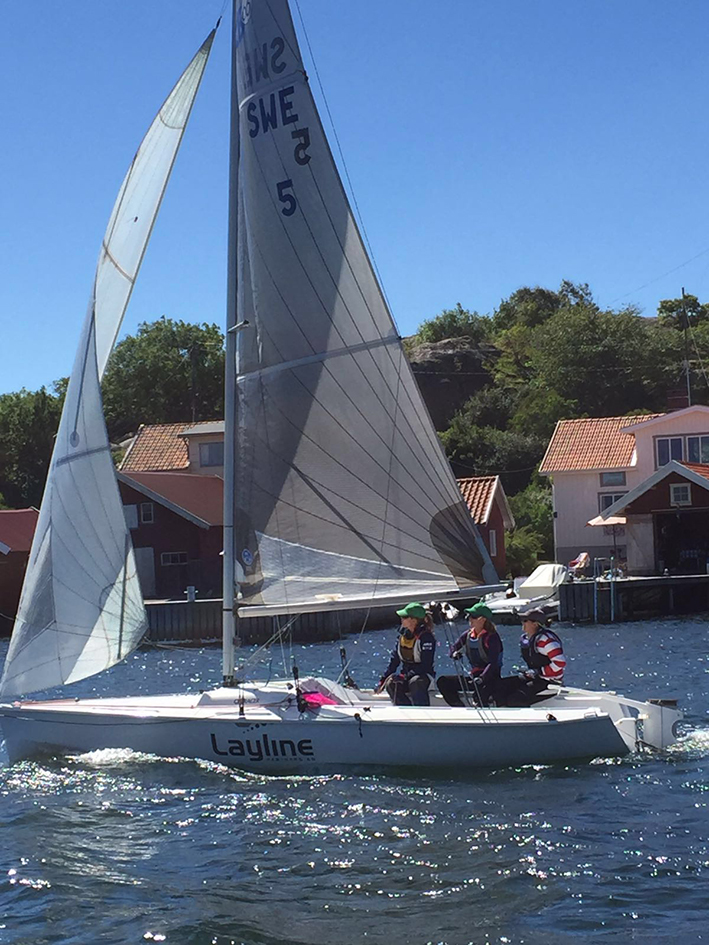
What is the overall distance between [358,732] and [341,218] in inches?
253

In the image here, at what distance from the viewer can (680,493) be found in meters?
47.0

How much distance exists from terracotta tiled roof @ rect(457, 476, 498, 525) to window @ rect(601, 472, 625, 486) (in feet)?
18.0

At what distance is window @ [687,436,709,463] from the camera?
52094 millimetres

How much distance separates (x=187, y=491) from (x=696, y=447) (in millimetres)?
21544

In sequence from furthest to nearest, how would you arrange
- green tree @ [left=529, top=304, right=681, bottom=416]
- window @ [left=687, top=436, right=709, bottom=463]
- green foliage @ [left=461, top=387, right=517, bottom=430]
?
green foliage @ [left=461, top=387, right=517, bottom=430], green tree @ [left=529, top=304, right=681, bottom=416], window @ [left=687, top=436, right=709, bottom=463]

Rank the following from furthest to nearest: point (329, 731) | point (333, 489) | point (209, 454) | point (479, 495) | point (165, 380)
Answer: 1. point (165, 380)
2. point (209, 454)
3. point (479, 495)
4. point (333, 489)
5. point (329, 731)

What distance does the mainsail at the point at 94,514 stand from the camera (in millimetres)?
15328

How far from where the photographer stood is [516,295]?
98.2 meters

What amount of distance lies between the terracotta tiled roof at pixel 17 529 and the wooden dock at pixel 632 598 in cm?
1930

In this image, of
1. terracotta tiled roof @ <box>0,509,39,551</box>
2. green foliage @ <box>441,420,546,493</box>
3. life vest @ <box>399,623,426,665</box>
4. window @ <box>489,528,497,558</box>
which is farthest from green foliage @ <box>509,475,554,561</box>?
life vest @ <box>399,623,426,665</box>

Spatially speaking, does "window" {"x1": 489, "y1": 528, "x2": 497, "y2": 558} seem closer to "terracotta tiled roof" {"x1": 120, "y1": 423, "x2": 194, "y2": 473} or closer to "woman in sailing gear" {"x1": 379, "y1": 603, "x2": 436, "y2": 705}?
"terracotta tiled roof" {"x1": 120, "y1": 423, "x2": 194, "y2": 473}

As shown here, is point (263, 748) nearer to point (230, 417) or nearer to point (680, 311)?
point (230, 417)

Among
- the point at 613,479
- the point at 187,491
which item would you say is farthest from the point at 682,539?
the point at 187,491

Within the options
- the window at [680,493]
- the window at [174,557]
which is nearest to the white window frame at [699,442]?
the window at [680,493]
